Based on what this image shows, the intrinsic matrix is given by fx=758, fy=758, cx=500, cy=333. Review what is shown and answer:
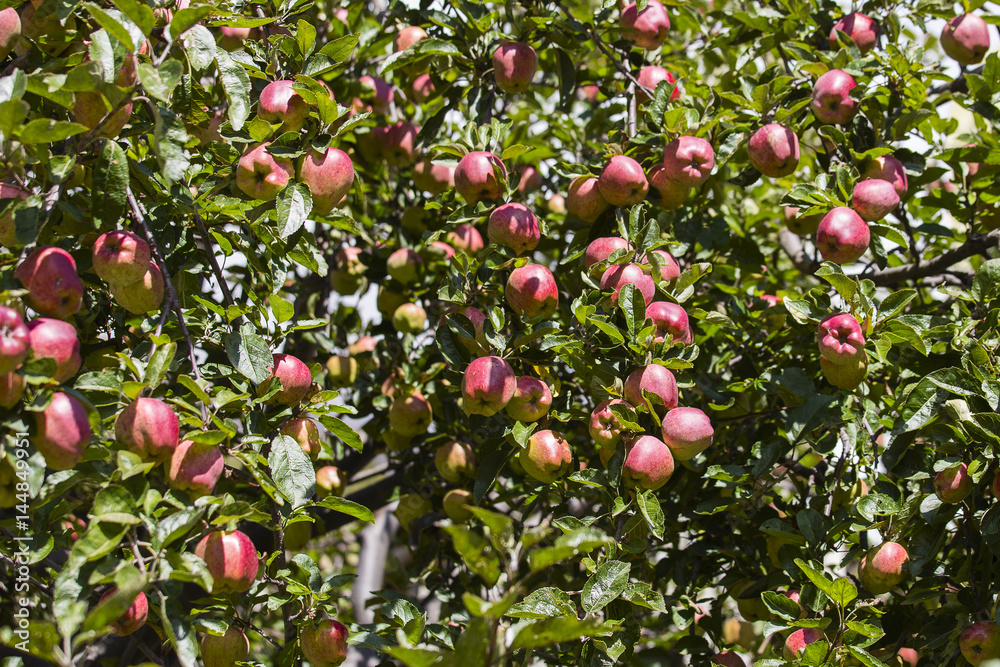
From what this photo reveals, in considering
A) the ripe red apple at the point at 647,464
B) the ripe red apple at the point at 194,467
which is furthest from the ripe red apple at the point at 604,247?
the ripe red apple at the point at 194,467

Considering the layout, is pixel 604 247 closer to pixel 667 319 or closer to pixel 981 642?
pixel 667 319

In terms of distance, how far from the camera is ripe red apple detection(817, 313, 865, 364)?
1.57 m

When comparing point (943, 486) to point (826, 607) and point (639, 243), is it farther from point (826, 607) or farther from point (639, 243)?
point (639, 243)

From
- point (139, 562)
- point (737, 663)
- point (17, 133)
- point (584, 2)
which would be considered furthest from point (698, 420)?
point (584, 2)

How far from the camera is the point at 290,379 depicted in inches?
61.4

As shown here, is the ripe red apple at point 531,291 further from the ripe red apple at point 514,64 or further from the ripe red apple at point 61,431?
the ripe red apple at point 61,431

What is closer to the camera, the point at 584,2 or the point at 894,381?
the point at 894,381

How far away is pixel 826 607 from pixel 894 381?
2.34 feet

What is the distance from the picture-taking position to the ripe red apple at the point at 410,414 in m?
2.11

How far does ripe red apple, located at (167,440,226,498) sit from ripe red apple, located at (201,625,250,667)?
35 cm

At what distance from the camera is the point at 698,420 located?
153cm

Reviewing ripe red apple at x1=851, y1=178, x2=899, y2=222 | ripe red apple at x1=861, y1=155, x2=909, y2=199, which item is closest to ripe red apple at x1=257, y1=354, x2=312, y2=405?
ripe red apple at x1=851, y1=178, x2=899, y2=222

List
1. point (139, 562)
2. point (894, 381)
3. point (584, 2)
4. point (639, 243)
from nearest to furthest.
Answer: point (139, 562), point (639, 243), point (894, 381), point (584, 2)

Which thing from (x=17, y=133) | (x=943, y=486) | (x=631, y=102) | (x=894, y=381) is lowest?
(x=894, y=381)
